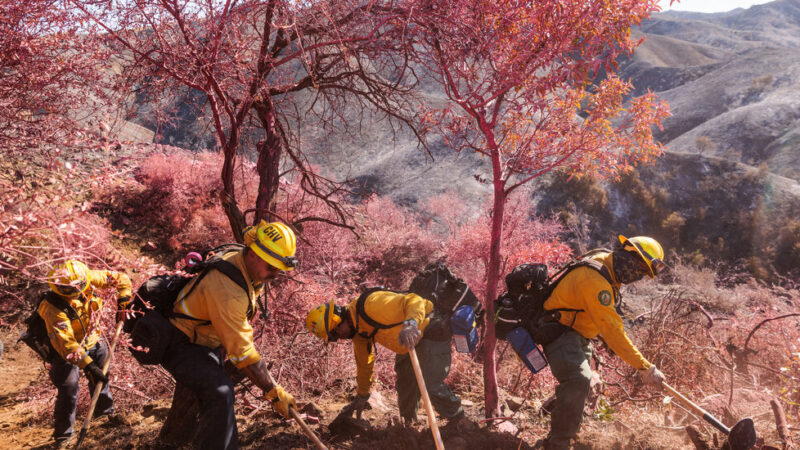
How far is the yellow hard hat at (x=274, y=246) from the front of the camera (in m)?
3.43

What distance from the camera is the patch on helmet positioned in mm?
3982

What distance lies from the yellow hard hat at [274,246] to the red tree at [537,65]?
246cm

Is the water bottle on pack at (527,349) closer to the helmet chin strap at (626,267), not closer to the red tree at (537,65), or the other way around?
the red tree at (537,65)

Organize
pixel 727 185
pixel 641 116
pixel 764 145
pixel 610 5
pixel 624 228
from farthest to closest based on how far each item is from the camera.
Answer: pixel 764 145 → pixel 727 185 → pixel 624 228 → pixel 641 116 → pixel 610 5

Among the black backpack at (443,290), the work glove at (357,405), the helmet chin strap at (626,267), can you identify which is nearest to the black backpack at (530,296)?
the helmet chin strap at (626,267)

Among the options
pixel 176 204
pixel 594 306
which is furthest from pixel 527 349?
pixel 176 204

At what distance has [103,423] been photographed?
5023mm

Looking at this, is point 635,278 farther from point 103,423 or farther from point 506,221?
point 506,221

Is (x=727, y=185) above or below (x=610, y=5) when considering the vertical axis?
below

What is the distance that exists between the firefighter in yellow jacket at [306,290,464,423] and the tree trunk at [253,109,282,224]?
1.87 meters

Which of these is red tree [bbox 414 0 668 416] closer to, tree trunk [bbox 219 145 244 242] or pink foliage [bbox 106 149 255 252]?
tree trunk [bbox 219 145 244 242]

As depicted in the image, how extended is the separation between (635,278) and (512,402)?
8.66 feet

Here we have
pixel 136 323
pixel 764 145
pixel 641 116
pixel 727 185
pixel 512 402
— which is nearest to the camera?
pixel 136 323

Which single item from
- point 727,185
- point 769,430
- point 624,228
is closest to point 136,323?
point 769,430
